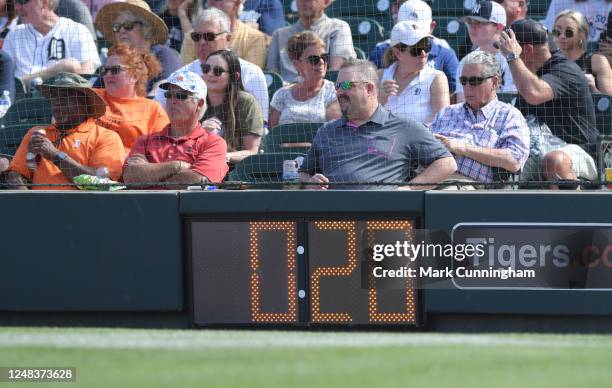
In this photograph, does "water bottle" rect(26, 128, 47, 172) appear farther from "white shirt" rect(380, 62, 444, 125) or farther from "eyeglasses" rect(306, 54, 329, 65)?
"white shirt" rect(380, 62, 444, 125)

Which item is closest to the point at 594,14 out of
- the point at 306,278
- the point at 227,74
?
the point at 227,74

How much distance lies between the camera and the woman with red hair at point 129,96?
26.5 feet

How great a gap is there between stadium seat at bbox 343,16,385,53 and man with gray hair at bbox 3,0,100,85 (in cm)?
232

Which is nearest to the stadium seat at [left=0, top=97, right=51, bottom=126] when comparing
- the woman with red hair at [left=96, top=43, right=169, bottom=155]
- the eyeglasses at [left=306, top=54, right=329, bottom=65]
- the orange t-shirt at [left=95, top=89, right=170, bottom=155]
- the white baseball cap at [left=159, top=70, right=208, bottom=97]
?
the woman with red hair at [left=96, top=43, right=169, bottom=155]

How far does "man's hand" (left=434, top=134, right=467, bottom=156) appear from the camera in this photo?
7.29 m

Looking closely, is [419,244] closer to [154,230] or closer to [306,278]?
[306,278]

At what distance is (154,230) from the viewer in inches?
281

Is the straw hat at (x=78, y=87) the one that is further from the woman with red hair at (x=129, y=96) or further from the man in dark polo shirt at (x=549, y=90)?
the man in dark polo shirt at (x=549, y=90)

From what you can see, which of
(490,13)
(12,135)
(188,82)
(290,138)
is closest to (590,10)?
(490,13)

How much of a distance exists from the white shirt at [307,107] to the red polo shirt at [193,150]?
1.11 meters

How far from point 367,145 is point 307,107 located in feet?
4.53

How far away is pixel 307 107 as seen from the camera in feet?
28.0

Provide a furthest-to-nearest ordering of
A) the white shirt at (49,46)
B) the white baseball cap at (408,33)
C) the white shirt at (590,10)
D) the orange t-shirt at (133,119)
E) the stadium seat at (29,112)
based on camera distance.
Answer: the white shirt at (49,46) < the white shirt at (590,10) < the stadium seat at (29,112) < the white baseball cap at (408,33) < the orange t-shirt at (133,119)

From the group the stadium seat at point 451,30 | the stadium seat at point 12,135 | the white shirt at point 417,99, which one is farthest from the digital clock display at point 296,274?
the stadium seat at point 451,30
